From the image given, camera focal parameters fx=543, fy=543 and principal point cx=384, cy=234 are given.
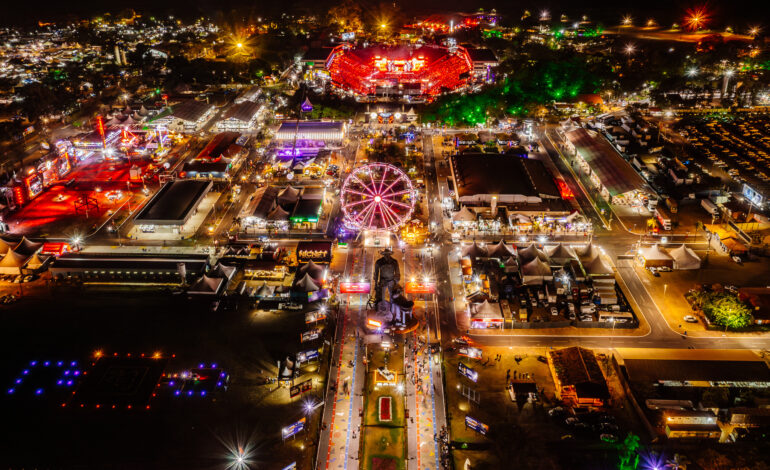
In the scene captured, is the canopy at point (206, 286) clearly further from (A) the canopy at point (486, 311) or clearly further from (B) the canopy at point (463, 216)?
(B) the canopy at point (463, 216)

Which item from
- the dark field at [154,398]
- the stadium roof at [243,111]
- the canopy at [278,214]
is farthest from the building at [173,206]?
the stadium roof at [243,111]

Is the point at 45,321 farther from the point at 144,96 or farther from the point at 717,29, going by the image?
the point at 717,29

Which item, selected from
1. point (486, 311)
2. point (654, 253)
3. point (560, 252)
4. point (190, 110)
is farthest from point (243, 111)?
point (654, 253)

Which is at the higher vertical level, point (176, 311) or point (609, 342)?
point (176, 311)

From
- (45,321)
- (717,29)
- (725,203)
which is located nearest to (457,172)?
(725,203)

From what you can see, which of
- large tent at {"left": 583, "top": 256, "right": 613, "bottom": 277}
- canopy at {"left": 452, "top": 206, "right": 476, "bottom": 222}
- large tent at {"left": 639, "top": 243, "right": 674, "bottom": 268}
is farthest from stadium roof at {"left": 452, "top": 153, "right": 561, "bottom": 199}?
large tent at {"left": 583, "top": 256, "right": 613, "bottom": 277}

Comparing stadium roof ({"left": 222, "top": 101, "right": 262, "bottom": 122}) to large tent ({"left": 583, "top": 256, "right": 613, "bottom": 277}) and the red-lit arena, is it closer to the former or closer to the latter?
the red-lit arena
